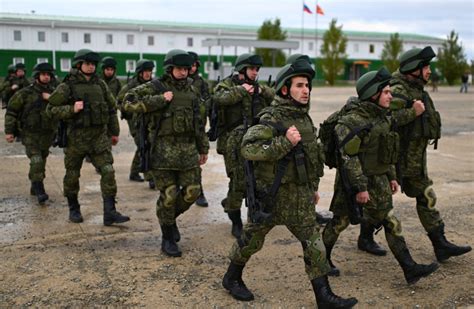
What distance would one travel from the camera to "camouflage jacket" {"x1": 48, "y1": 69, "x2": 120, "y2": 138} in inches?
235

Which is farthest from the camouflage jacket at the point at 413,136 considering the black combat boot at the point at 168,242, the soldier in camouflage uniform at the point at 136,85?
the soldier in camouflage uniform at the point at 136,85

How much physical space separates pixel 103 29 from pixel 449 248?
48723 mm

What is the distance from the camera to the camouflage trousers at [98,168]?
240 inches

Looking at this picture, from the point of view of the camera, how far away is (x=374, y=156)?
14.1ft

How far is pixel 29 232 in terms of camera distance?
5.85 meters

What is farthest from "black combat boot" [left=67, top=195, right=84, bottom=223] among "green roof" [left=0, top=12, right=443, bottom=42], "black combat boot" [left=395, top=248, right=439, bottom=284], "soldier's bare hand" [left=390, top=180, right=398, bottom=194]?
"green roof" [left=0, top=12, right=443, bottom=42]

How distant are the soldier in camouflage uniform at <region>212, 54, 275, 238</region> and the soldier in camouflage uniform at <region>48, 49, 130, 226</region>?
1.32 m

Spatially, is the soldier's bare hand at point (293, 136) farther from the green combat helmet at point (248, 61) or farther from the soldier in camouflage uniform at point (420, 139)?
the green combat helmet at point (248, 61)

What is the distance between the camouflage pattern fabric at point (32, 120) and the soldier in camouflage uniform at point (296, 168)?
447 centimetres

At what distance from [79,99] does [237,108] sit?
1819mm

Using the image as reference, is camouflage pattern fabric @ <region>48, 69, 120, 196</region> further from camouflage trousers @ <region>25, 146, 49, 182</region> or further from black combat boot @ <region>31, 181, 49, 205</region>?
camouflage trousers @ <region>25, 146, 49, 182</region>

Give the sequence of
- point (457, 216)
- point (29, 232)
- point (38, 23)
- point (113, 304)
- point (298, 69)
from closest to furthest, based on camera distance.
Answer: point (298, 69)
point (113, 304)
point (29, 232)
point (457, 216)
point (38, 23)

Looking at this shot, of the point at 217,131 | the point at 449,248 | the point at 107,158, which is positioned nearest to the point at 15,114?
the point at 107,158

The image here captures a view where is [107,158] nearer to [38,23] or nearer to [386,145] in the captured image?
[386,145]
